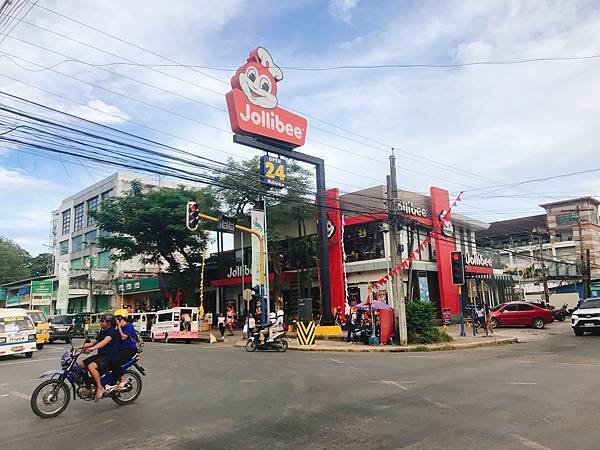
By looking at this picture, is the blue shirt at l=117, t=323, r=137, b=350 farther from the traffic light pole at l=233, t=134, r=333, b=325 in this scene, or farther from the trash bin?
the traffic light pole at l=233, t=134, r=333, b=325

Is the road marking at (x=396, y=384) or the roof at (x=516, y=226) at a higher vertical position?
the roof at (x=516, y=226)

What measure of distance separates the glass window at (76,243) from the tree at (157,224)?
28661 mm

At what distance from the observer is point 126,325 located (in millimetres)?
8867

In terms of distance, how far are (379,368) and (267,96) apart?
17.1 meters

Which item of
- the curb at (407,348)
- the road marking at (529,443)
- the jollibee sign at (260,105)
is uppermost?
the jollibee sign at (260,105)

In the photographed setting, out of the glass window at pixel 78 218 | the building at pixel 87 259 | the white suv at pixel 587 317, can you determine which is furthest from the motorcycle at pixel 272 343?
the glass window at pixel 78 218

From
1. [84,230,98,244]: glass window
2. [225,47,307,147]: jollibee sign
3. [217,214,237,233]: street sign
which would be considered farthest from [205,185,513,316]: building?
[84,230,98,244]: glass window

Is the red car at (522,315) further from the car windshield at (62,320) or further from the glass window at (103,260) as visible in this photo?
the glass window at (103,260)

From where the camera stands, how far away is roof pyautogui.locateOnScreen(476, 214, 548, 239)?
67.4 m

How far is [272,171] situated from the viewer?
995 inches

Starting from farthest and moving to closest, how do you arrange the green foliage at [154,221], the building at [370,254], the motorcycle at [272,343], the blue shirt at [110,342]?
the green foliage at [154,221], the building at [370,254], the motorcycle at [272,343], the blue shirt at [110,342]

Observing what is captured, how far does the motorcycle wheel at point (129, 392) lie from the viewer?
8359 millimetres

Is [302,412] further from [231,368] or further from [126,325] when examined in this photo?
[231,368]

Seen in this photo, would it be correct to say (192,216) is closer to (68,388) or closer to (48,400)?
(68,388)
